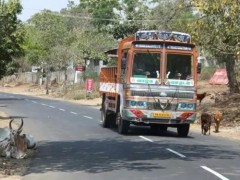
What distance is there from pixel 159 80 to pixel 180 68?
2.94ft

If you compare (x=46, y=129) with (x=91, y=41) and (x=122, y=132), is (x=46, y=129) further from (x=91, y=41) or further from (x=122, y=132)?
(x=91, y=41)

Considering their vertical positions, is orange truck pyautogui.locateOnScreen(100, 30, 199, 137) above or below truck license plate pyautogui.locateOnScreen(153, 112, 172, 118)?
above

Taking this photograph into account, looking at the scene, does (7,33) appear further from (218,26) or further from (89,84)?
(89,84)

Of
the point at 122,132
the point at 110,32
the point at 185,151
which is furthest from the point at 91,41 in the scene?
the point at 185,151

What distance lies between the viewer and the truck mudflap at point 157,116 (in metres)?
19.6

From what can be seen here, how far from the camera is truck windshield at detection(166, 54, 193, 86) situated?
19.9 meters

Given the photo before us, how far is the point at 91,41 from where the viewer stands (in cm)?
6706

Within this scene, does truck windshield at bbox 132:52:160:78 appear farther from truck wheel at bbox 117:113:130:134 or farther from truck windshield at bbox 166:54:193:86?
truck wheel at bbox 117:113:130:134

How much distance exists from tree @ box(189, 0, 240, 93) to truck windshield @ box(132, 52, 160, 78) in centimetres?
374

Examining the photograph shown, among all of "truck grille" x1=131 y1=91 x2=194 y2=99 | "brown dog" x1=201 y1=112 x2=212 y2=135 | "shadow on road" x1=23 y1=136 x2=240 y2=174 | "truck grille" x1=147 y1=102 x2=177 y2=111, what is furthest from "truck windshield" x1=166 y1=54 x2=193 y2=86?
"brown dog" x1=201 y1=112 x2=212 y2=135

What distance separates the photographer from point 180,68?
787 inches

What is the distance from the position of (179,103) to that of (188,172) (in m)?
8.06

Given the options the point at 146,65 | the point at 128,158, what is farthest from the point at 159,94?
the point at 128,158

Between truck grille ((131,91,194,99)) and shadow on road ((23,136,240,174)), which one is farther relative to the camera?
truck grille ((131,91,194,99))
